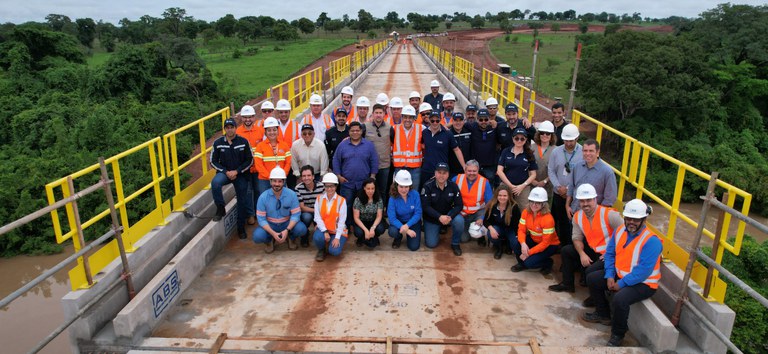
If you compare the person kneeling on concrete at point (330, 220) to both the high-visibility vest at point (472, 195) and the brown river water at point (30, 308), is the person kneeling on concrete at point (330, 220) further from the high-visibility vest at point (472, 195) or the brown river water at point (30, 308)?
the brown river water at point (30, 308)

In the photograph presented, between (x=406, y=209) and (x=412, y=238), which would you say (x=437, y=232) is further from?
(x=406, y=209)

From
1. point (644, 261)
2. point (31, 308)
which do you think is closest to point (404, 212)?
point (644, 261)

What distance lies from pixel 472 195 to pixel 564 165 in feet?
4.51

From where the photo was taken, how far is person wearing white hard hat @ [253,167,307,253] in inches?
262

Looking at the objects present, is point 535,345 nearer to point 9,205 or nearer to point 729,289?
point 729,289

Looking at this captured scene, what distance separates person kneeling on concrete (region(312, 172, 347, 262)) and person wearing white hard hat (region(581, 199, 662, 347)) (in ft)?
10.8

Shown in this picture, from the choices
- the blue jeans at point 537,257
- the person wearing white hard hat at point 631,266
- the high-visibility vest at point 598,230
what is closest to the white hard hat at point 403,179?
the blue jeans at point 537,257

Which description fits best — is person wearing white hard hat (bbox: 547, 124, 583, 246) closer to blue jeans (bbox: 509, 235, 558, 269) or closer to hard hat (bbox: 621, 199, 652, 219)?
blue jeans (bbox: 509, 235, 558, 269)

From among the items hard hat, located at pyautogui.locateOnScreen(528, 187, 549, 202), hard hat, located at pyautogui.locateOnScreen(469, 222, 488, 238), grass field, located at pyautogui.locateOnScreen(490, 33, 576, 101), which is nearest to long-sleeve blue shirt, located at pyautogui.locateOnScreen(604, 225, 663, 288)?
hard hat, located at pyautogui.locateOnScreen(528, 187, 549, 202)

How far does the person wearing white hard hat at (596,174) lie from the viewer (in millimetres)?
5898

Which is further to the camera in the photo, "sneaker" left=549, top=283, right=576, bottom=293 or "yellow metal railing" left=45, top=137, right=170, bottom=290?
"sneaker" left=549, top=283, right=576, bottom=293

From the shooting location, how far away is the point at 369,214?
711 cm

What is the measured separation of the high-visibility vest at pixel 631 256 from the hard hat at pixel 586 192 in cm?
54

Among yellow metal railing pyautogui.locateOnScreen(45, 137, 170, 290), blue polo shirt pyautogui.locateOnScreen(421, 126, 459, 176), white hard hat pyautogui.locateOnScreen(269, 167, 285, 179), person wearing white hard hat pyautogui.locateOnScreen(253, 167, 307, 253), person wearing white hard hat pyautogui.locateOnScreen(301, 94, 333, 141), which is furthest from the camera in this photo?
person wearing white hard hat pyautogui.locateOnScreen(301, 94, 333, 141)
